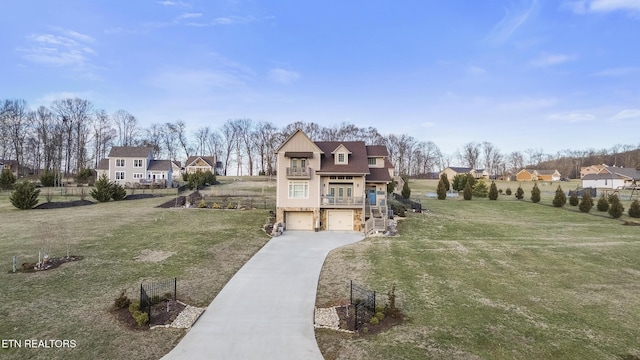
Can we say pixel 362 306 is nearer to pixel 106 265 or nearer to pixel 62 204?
pixel 106 265

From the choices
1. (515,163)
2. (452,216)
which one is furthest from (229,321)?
(515,163)

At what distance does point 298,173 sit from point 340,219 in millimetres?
5718

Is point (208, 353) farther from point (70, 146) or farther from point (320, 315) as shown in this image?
point (70, 146)

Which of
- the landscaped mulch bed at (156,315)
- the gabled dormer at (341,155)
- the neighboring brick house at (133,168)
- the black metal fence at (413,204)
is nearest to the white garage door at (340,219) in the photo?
the gabled dormer at (341,155)

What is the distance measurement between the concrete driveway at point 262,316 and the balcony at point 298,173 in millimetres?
9616

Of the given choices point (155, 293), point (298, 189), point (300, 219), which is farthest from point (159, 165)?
point (155, 293)

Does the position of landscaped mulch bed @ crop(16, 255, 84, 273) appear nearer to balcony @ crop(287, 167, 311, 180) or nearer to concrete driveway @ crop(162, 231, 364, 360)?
concrete driveway @ crop(162, 231, 364, 360)

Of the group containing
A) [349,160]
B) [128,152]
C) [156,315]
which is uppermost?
[128,152]

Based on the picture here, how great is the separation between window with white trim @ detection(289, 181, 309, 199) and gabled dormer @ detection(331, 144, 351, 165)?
11.7 feet

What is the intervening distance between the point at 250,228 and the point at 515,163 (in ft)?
440

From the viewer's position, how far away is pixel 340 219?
31.1m

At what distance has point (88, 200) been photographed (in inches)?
→ 1527

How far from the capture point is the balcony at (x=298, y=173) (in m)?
30.1

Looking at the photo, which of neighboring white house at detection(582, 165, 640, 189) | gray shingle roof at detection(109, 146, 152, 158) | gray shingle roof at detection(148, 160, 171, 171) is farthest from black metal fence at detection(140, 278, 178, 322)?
neighboring white house at detection(582, 165, 640, 189)
